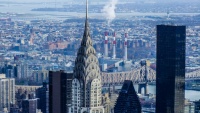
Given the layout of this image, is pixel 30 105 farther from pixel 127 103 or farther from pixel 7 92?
pixel 127 103

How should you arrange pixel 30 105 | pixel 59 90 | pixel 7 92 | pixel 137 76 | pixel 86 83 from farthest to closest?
1. pixel 137 76
2. pixel 7 92
3. pixel 30 105
4. pixel 59 90
5. pixel 86 83

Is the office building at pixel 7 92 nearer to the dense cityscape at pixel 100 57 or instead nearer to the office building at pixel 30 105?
the dense cityscape at pixel 100 57

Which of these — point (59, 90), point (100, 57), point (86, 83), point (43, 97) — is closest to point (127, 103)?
point (43, 97)

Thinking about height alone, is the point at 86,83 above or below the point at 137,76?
above

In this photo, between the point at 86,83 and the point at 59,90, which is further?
the point at 59,90

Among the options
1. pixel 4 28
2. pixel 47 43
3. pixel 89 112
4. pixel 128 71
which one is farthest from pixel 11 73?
pixel 89 112

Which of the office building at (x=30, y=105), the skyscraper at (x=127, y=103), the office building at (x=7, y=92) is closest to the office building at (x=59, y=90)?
the skyscraper at (x=127, y=103)
